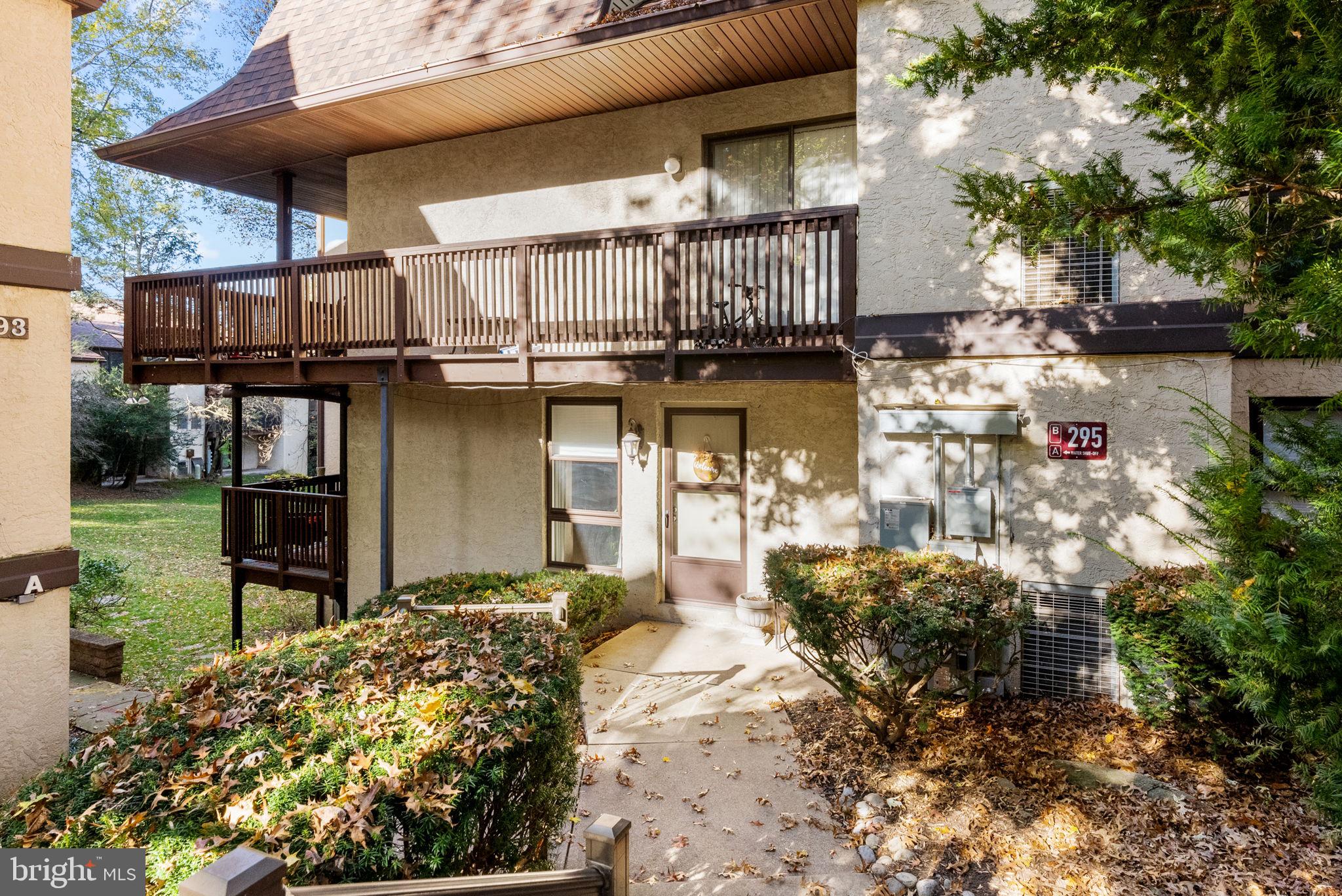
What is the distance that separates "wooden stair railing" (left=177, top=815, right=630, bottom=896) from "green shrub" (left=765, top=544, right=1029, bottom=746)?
2541 mm

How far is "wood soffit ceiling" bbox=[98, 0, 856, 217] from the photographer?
6.46m

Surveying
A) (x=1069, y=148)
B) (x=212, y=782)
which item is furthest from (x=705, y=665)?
(x=1069, y=148)

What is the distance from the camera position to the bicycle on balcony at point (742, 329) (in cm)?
632

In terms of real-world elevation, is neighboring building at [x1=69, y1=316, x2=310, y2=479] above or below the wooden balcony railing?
above

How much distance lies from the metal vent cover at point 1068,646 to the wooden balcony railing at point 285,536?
7.20m

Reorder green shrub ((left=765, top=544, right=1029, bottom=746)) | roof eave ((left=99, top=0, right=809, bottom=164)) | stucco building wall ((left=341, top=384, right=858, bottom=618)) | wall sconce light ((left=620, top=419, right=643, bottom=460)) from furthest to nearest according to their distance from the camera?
wall sconce light ((left=620, top=419, right=643, bottom=460)) → stucco building wall ((left=341, top=384, right=858, bottom=618)) → roof eave ((left=99, top=0, right=809, bottom=164)) → green shrub ((left=765, top=544, right=1029, bottom=746))

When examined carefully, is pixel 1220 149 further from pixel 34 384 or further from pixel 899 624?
pixel 34 384

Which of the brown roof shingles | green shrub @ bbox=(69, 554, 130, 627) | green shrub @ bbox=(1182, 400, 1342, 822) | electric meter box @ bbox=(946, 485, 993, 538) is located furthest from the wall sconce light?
green shrub @ bbox=(69, 554, 130, 627)

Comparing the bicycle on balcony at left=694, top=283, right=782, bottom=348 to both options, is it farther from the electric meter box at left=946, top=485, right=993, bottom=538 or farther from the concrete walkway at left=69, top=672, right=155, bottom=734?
the concrete walkway at left=69, top=672, right=155, bottom=734

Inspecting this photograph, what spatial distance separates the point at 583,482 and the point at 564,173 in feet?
12.5

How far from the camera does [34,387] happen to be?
15.9 ft

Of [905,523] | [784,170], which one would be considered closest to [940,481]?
[905,523]

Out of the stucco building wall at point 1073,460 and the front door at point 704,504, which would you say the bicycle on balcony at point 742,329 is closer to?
the stucco building wall at point 1073,460

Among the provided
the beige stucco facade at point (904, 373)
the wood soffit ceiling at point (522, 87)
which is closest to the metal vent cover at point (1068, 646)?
the beige stucco facade at point (904, 373)
